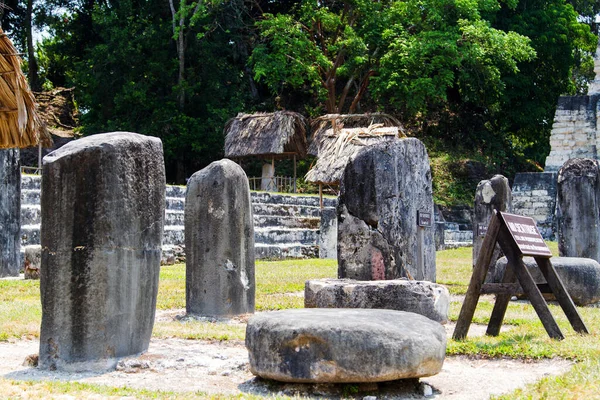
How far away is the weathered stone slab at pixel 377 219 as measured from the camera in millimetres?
9656

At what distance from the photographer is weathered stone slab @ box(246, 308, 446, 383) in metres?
5.20

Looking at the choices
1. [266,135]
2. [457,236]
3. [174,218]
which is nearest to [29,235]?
[174,218]

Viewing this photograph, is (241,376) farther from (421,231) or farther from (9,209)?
(9,209)

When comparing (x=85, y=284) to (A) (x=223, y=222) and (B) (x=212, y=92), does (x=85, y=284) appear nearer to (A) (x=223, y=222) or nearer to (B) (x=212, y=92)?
(A) (x=223, y=222)

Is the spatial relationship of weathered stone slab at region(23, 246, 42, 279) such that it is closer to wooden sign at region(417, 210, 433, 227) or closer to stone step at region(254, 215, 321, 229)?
wooden sign at region(417, 210, 433, 227)

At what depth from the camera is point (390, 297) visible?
27.9 ft

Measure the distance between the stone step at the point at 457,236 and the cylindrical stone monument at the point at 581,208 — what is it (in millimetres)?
11277

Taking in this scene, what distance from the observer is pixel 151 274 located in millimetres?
6246

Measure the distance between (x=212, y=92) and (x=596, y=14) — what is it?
2153 cm

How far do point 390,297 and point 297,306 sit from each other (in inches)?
82.4

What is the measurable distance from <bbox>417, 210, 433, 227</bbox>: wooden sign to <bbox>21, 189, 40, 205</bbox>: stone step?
9.43 m

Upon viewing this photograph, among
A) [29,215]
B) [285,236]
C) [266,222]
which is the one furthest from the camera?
[266,222]

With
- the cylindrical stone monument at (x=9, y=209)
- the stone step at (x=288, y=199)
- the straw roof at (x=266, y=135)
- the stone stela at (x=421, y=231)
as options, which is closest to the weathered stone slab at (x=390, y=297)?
the stone stela at (x=421, y=231)

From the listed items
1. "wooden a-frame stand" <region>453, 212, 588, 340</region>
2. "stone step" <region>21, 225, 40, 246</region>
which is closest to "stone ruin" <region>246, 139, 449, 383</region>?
"wooden a-frame stand" <region>453, 212, 588, 340</region>
